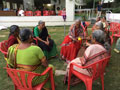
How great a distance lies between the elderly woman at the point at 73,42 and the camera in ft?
12.1

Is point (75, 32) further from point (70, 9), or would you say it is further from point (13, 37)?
point (70, 9)

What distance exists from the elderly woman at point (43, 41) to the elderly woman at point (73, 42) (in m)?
0.42

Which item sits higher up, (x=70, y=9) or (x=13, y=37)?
(x=70, y=9)

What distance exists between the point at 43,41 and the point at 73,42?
37.6 inches

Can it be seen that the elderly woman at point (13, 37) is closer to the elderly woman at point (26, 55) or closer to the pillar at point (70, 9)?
the elderly woman at point (26, 55)

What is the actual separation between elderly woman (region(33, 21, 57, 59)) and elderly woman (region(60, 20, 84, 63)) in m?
0.42

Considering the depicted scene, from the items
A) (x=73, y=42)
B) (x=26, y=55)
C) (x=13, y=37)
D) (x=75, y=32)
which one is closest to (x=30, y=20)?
(x=75, y=32)

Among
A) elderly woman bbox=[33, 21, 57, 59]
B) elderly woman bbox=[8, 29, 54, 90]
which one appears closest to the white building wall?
elderly woman bbox=[33, 21, 57, 59]

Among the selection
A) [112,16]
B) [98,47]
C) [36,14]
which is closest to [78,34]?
[98,47]

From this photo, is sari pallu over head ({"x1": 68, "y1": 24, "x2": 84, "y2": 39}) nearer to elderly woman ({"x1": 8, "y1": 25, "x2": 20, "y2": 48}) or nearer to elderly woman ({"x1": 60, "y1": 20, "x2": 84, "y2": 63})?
elderly woman ({"x1": 60, "y1": 20, "x2": 84, "y2": 63})

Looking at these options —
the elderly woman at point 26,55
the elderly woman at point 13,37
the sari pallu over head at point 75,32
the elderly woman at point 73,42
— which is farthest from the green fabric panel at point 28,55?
the sari pallu over head at point 75,32

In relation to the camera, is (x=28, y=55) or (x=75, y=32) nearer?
(x=28, y=55)

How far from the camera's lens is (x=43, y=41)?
3.90 m

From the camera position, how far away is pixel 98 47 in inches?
78.6
